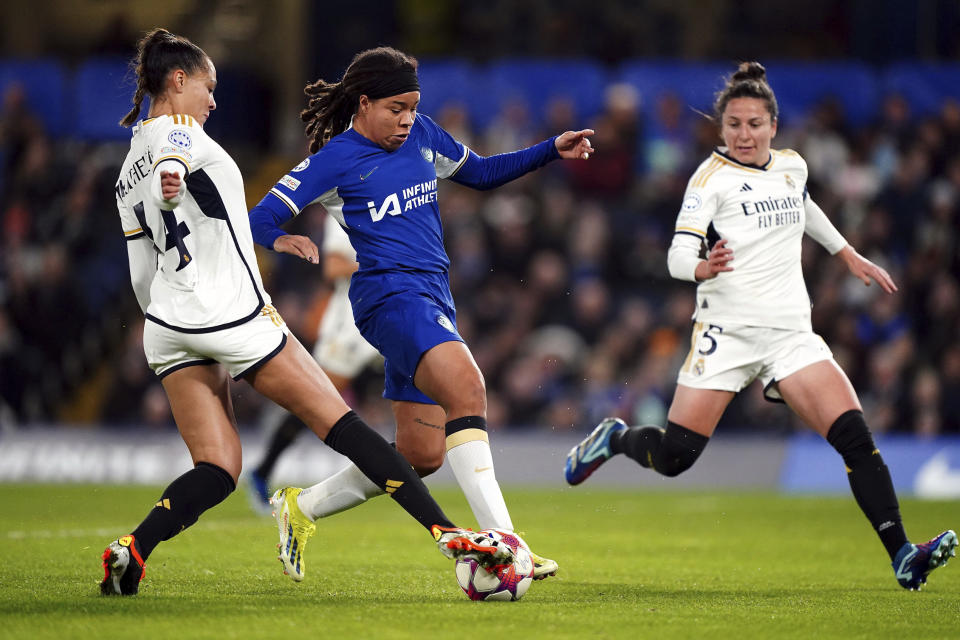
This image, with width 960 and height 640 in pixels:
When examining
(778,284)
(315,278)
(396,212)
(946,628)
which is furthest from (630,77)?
(946,628)

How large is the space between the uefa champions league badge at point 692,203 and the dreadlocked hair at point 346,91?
5.21 feet

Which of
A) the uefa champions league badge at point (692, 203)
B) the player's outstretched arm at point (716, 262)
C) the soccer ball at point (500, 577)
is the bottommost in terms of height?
the soccer ball at point (500, 577)

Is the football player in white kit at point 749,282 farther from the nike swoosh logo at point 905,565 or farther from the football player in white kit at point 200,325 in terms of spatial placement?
the football player in white kit at point 200,325

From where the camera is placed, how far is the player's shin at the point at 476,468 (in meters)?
5.62

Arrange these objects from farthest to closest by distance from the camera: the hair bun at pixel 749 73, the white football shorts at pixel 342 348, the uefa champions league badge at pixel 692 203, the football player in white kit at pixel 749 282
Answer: the white football shorts at pixel 342 348
the hair bun at pixel 749 73
the uefa champions league badge at pixel 692 203
the football player in white kit at pixel 749 282

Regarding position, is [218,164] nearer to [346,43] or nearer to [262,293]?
[262,293]

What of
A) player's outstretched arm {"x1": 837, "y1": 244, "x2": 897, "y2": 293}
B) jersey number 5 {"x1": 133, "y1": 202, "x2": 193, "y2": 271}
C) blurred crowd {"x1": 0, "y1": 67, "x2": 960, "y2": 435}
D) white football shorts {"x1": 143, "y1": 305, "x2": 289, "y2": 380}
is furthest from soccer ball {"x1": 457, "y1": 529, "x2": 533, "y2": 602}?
blurred crowd {"x1": 0, "y1": 67, "x2": 960, "y2": 435}

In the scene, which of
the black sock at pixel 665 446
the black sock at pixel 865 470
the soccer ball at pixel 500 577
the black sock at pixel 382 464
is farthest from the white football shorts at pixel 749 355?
the black sock at pixel 382 464

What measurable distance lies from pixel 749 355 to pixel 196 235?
286 centimetres

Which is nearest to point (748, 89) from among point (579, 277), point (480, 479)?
point (480, 479)

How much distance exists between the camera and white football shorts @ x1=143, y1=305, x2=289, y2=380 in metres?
5.32

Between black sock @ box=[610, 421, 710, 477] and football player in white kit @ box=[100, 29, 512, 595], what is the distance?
6.22 ft

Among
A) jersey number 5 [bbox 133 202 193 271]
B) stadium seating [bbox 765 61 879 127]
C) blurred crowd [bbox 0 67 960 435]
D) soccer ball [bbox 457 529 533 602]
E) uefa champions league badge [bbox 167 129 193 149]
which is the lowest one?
blurred crowd [bbox 0 67 960 435]

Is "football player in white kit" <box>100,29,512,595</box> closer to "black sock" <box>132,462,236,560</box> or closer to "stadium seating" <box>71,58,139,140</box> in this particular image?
"black sock" <box>132,462,236,560</box>
